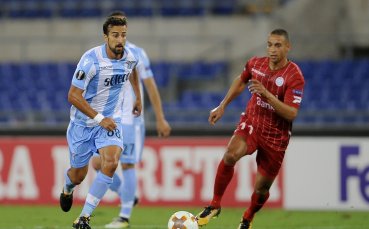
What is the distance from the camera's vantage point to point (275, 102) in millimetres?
8812

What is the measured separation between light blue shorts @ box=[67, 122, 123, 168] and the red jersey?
1.47 meters

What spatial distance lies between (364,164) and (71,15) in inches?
447

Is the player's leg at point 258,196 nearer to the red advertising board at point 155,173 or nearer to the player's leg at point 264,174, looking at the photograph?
the player's leg at point 264,174

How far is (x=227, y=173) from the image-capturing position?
31.0 feet

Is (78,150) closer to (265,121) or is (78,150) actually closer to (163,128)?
(163,128)

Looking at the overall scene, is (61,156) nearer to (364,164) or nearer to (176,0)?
(364,164)

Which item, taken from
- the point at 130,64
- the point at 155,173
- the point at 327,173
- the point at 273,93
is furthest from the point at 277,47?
the point at 155,173

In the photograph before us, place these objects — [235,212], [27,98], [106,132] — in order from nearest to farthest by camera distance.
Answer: [106,132]
[235,212]
[27,98]

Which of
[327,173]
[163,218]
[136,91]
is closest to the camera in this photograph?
[136,91]

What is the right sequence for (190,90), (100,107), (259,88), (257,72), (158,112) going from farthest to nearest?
(190,90), (158,112), (257,72), (100,107), (259,88)

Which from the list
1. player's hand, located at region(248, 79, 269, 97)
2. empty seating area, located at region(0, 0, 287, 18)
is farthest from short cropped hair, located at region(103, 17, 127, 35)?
empty seating area, located at region(0, 0, 287, 18)

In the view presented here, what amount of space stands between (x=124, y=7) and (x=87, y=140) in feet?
43.4

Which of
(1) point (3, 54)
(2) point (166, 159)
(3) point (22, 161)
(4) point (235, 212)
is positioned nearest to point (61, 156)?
(3) point (22, 161)

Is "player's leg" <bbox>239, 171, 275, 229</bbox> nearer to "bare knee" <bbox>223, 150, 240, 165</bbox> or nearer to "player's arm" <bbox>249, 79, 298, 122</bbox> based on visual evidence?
"bare knee" <bbox>223, 150, 240, 165</bbox>
